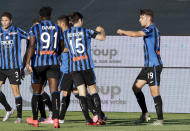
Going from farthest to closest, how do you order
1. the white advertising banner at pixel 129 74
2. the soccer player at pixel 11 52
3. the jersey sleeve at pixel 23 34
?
the white advertising banner at pixel 129 74, the soccer player at pixel 11 52, the jersey sleeve at pixel 23 34

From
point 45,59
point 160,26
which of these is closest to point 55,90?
point 45,59

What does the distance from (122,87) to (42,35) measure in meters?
6.15

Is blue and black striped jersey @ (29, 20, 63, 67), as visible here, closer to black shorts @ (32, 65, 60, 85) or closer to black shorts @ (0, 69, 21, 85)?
black shorts @ (32, 65, 60, 85)

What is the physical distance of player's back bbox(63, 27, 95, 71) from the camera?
327 inches

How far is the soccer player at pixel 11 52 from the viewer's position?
9.31 m

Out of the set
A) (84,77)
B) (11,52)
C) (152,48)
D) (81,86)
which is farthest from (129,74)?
(81,86)

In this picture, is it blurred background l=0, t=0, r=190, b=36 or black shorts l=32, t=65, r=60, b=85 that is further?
blurred background l=0, t=0, r=190, b=36

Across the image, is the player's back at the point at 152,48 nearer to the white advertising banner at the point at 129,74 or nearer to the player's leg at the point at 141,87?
the player's leg at the point at 141,87

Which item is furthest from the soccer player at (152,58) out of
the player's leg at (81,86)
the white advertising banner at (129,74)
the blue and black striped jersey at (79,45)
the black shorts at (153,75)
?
the white advertising banner at (129,74)

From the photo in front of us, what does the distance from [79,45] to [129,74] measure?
5909 mm

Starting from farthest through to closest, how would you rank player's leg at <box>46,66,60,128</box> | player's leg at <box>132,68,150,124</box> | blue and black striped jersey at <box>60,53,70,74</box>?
blue and black striped jersey at <box>60,53,70,74</box>
player's leg at <box>132,68,150,124</box>
player's leg at <box>46,66,60,128</box>

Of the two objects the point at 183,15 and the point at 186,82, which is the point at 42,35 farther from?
the point at 183,15

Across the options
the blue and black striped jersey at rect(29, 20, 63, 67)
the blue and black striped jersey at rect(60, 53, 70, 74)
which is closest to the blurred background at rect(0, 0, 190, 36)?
the blue and black striped jersey at rect(60, 53, 70, 74)

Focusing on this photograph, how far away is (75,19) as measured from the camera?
8.39 metres
